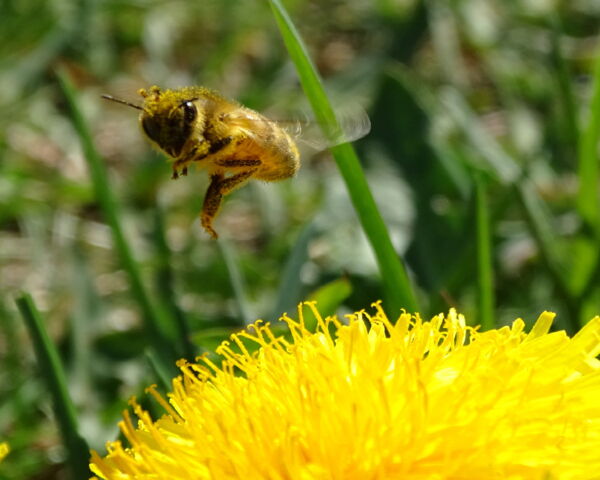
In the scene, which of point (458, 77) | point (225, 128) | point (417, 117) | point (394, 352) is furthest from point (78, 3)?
point (394, 352)

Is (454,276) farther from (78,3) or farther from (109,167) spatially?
(78,3)

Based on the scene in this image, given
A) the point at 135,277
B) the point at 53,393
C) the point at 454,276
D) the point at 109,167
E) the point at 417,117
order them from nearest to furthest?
the point at 53,393 < the point at 135,277 < the point at 454,276 < the point at 417,117 < the point at 109,167

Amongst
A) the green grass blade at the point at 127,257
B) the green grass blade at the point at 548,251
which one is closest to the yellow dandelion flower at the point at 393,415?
the green grass blade at the point at 127,257

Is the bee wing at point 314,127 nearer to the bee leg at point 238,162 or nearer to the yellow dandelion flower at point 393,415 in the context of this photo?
the bee leg at point 238,162

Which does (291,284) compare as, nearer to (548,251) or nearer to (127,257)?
(127,257)

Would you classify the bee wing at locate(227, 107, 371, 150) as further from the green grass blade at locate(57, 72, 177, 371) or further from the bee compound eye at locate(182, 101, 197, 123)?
the green grass blade at locate(57, 72, 177, 371)

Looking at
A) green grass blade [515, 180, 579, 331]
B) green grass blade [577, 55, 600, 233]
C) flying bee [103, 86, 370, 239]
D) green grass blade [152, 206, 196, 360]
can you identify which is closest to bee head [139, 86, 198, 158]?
flying bee [103, 86, 370, 239]
